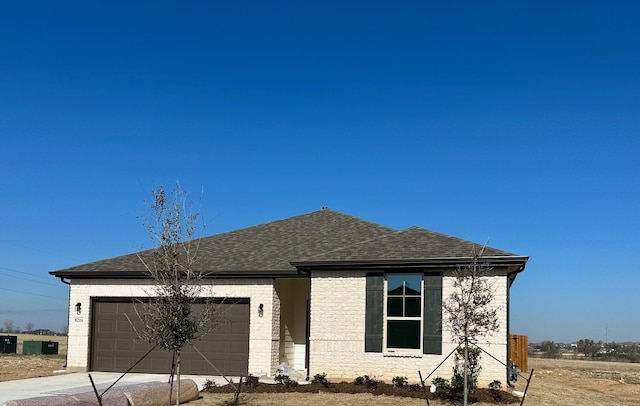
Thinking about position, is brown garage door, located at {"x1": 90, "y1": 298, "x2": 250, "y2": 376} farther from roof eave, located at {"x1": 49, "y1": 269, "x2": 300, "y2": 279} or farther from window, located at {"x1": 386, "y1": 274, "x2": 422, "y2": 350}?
window, located at {"x1": 386, "y1": 274, "x2": 422, "y2": 350}

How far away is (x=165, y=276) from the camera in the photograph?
39.3 feet

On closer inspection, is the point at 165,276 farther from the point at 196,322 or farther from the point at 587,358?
the point at 587,358

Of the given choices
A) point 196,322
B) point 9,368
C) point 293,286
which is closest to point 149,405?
point 196,322

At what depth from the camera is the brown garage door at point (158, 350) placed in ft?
65.6

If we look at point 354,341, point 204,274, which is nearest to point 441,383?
point 354,341

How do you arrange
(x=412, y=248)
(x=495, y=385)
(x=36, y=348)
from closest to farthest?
(x=495, y=385) → (x=412, y=248) → (x=36, y=348)

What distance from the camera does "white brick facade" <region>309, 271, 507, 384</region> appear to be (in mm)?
16516

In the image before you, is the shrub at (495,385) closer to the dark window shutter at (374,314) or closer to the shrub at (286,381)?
the dark window shutter at (374,314)

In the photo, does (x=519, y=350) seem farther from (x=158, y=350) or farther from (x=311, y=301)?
(x=158, y=350)

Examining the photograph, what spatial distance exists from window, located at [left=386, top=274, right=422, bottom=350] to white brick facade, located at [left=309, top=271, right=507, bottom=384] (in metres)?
0.37

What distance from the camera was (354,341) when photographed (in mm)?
17641

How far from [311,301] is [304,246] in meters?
4.01

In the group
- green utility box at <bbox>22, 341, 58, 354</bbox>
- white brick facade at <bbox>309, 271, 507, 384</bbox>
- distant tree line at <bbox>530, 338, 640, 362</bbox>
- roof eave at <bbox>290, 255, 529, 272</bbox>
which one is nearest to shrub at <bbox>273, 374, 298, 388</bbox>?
white brick facade at <bbox>309, 271, 507, 384</bbox>

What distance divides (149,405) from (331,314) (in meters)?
6.26
